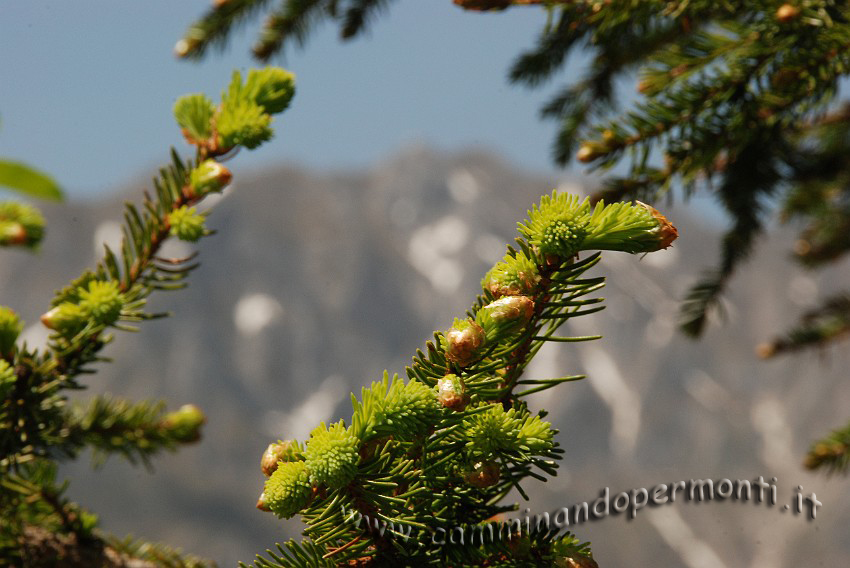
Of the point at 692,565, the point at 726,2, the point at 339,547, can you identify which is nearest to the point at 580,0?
the point at 726,2

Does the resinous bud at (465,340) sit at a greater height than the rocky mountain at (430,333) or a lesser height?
lesser

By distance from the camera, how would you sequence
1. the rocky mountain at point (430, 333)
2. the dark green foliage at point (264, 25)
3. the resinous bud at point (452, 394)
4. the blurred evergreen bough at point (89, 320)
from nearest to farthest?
the resinous bud at point (452, 394) < the blurred evergreen bough at point (89, 320) < the dark green foliage at point (264, 25) < the rocky mountain at point (430, 333)

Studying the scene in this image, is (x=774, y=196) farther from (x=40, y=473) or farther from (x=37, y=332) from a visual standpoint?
(x=37, y=332)

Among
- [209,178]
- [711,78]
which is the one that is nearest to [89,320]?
[209,178]

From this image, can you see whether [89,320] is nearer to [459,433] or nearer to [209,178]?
[209,178]

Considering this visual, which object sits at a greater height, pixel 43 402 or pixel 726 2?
pixel 726 2

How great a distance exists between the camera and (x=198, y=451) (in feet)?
40.2

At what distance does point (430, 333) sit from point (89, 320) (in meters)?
11.5

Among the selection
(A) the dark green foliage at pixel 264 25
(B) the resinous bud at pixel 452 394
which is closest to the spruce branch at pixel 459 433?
(B) the resinous bud at pixel 452 394

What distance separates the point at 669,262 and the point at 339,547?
606 inches

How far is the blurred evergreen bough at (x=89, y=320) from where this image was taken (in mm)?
525

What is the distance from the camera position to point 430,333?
12.0 metres

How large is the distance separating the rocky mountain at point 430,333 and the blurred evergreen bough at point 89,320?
1151 centimetres

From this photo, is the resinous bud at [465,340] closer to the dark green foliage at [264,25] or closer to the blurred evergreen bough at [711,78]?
the blurred evergreen bough at [711,78]
